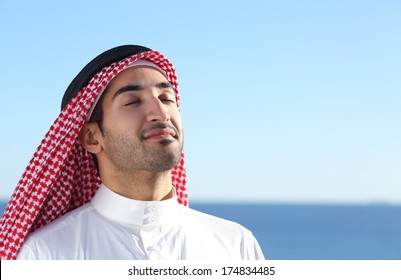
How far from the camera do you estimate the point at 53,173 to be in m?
3.60

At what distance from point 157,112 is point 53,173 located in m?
0.57

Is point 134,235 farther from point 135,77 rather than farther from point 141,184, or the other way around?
point 135,77

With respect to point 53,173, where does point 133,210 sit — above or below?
below

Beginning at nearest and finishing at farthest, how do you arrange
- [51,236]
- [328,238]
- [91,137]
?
1. [51,236]
2. [91,137]
3. [328,238]

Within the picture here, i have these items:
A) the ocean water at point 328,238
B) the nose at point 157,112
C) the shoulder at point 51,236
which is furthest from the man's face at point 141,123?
the ocean water at point 328,238

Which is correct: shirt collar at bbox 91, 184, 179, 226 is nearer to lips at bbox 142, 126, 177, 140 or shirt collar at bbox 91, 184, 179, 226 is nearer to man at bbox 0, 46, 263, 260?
man at bbox 0, 46, 263, 260

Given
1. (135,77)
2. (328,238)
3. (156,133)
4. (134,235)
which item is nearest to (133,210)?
(134,235)

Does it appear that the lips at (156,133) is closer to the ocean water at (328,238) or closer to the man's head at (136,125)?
the man's head at (136,125)

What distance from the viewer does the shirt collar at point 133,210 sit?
11.8 ft

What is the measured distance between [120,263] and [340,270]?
1.02 m

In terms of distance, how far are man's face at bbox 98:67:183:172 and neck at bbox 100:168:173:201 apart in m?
0.05

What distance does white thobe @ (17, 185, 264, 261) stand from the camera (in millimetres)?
3461

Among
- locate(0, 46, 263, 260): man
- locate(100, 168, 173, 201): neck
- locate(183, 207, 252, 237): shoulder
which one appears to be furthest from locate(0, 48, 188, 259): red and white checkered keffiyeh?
locate(183, 207, 252, 237): shoulder

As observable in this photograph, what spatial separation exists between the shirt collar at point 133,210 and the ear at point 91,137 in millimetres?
208
